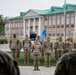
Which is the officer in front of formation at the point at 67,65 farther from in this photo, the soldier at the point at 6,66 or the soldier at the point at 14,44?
the soldier at the point at 14,44

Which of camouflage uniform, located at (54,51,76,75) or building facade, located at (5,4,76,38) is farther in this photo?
building facade, located at (5,4,76,38)

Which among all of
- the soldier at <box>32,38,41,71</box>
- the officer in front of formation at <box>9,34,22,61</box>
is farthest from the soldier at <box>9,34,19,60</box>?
the soldier at <box>32,38,41,71</box>

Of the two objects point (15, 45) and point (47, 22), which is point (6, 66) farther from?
point (47, 22)

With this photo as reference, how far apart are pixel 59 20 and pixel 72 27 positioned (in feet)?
18.8

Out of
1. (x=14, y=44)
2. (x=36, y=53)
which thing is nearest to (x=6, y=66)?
(x=36, y=53)

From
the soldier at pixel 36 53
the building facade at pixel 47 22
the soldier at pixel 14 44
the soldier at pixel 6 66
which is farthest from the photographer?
the building facade at pixel 47 22

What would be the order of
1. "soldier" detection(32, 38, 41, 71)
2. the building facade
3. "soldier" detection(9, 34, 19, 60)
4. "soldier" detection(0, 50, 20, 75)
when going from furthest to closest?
the building facade < "soldier" detection(9, 34, 19, 60) < "soldier" detection(32, 38, 41, 71) < "soldier" detection(0, 50, 20, 75)

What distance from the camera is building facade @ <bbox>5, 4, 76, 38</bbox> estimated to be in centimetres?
6109

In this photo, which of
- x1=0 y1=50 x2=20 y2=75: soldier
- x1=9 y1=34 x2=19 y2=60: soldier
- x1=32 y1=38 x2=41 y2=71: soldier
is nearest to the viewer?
x1=0 y1=50 x2=20 y2=75: soldier

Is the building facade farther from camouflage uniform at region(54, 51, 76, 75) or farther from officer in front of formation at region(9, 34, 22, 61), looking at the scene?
camouflage uniform at region(54, 51, 76, 75)

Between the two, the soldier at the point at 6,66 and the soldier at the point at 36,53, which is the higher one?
the soldier at the point at 6,66

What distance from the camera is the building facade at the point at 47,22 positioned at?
200 feet

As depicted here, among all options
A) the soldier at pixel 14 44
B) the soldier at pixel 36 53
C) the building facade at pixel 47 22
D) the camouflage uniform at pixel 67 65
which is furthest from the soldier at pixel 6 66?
the building facade at pixel 47 22

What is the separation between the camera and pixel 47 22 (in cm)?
7094
